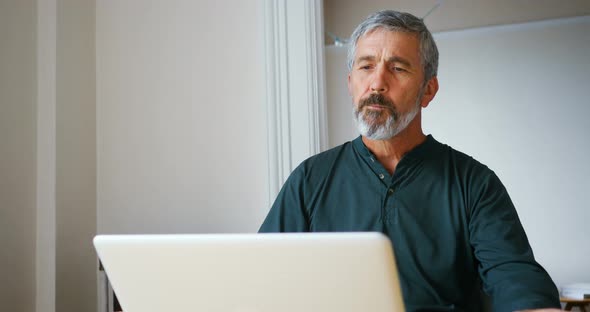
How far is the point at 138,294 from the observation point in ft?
3.10

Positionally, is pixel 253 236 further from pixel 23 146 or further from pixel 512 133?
pixel 512 133

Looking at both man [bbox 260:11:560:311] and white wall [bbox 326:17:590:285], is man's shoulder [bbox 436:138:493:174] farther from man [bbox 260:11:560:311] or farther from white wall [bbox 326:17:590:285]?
white wall [bbox 326:17:590:285]

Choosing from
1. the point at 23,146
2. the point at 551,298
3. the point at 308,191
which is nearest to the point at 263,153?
the point at 308,191

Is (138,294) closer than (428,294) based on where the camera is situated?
Yes

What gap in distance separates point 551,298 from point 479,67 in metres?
4.60

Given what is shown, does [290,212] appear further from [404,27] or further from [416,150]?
[404,27]

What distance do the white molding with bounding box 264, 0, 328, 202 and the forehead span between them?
654mm

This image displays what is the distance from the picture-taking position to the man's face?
A: 162cm

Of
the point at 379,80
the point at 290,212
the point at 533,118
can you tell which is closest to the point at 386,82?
the point at 379,80

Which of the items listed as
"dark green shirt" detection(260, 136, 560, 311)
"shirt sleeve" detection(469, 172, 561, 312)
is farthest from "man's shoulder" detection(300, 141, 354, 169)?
"shirt sleeve" detection(469, 172, 561, 312)

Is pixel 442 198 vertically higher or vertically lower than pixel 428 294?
higher

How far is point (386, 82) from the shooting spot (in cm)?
163

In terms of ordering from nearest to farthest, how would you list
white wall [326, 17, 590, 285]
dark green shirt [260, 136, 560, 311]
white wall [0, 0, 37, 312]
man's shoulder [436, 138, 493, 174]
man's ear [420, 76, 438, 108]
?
dark green shirt [260, 136, 560, 311], man's shoulder [436, 138, 493, 174], man's ear [420, 76, 438, 108], white wall [0, 0, 37, 312], white wall [326, 17, 590, 285]

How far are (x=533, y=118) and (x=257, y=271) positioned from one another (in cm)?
503
